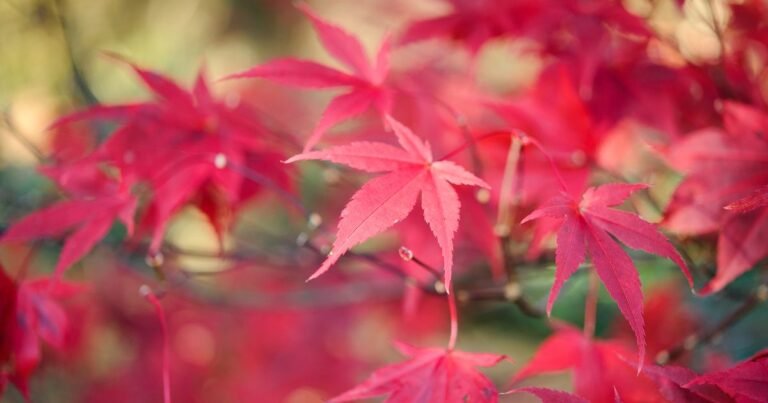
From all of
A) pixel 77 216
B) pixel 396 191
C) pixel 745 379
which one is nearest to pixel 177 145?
pixel 77 216

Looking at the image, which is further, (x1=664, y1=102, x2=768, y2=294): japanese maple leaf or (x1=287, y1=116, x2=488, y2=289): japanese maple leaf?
(x1=664, y1=102, x2=768, y2=294): japanese maple leaf

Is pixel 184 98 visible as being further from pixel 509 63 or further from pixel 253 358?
pixel 509 63

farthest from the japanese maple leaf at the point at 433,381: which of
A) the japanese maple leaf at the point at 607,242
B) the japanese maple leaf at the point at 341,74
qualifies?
the japanese maple leaf at the point at 341,74

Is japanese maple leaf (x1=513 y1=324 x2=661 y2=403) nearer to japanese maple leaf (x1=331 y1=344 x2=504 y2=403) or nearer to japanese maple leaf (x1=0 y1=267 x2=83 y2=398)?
japanese maple leaf (x1=331 y1=344 x2=504 y2=403)

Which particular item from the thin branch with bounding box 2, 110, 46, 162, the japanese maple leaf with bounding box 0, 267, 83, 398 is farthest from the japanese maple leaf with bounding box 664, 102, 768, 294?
the thin branch with bounding box 2, 110, 46, 162

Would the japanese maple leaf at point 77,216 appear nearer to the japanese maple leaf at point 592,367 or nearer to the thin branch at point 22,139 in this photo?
the thin branch at point 22,139

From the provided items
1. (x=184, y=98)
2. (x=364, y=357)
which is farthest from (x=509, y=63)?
(x=184, y=98)

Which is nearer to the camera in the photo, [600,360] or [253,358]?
[600,360]
